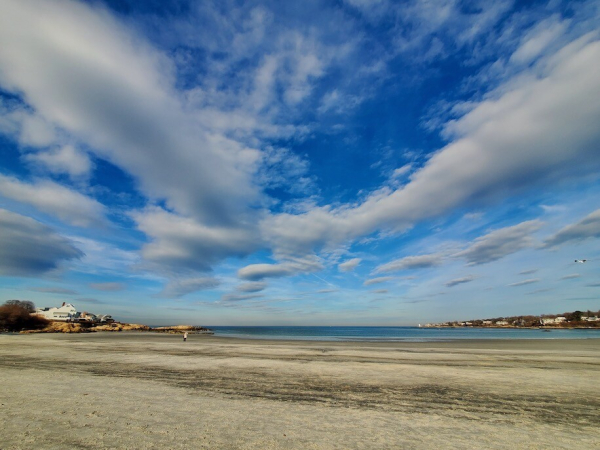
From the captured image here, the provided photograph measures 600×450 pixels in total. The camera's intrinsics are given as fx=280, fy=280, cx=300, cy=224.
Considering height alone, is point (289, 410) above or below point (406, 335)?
above

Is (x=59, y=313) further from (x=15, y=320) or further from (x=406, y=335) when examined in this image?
(x=406, y=335)

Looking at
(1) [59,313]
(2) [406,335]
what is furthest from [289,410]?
(1) [59,313]

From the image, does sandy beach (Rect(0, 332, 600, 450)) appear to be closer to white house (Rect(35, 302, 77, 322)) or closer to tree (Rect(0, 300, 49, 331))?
tree (Rect(0, 300, 49, 331))

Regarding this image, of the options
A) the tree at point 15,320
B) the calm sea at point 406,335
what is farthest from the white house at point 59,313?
the calm sea at point 406,335

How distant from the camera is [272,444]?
6355 mm

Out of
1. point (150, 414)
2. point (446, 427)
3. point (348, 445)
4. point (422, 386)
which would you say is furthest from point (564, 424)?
point (150, 414)

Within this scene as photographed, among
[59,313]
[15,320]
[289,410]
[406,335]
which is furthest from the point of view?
[59,313]

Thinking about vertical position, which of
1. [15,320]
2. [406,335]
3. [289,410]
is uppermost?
[15,320]


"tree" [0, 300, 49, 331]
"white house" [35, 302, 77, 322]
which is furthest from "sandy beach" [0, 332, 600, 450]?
"white house" [35, 302, 77, 322]

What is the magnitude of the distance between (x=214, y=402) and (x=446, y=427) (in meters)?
7.38

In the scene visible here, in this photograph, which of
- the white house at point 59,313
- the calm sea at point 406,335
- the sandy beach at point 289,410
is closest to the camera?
the sandy beach at point 289,410

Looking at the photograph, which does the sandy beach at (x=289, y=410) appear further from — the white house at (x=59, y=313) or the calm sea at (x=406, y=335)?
the white house at (x=59, y=313)

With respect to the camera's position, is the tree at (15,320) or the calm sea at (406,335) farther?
the tree at (15,320)

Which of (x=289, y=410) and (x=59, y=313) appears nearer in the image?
(x=289, y=410)
